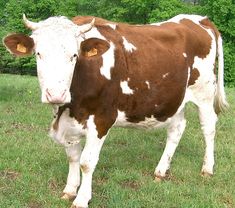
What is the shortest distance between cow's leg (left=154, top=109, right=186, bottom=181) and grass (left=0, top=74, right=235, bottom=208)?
0.58 feet

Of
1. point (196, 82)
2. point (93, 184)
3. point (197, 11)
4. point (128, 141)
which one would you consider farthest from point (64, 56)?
point (197, 11)

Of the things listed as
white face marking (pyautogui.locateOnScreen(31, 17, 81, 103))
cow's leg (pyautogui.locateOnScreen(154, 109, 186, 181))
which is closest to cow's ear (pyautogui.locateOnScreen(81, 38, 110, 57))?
white face marking (pyautogui.locateOnScreen(31, 17, 81, 103))

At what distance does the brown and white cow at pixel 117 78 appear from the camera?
16.5ft

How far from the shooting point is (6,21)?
149ft

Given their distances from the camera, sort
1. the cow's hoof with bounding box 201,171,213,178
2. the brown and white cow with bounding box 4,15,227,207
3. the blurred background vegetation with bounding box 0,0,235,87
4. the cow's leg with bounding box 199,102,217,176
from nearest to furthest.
→ the brown and white cow with bounding box 4,15,227,207 → the cow's hoof with bounding box 201,171,213,178 → the cow's leg with bounding box 199,102,217,176 → the blurred background vegetation with bounding box 0,0,235,87

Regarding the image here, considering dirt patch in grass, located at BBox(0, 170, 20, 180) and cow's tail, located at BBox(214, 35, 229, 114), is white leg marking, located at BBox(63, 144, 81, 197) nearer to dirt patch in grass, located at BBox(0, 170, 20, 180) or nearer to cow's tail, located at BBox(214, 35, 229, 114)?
dirt patch in grass, located at BBox(0, 170, 20, 180)

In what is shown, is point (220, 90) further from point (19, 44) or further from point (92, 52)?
point (19, 44)

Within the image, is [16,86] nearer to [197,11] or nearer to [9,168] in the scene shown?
[9,168]

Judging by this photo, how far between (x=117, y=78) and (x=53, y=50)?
1261mm

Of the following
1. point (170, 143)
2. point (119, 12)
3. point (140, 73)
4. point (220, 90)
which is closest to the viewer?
point (140, 73)

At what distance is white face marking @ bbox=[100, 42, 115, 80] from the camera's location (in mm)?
5754

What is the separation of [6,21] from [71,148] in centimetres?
4151

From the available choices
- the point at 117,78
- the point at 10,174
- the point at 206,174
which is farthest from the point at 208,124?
the point at 10,174

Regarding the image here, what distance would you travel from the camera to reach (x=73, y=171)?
6.22 m
